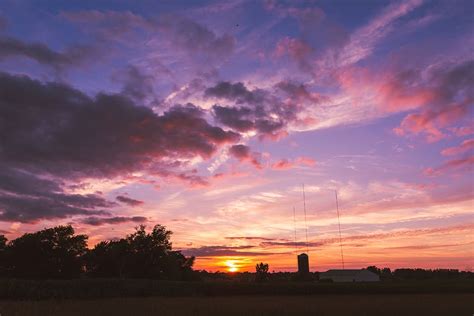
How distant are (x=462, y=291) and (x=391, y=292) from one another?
1447 cm

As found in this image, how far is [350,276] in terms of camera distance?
144000 mm

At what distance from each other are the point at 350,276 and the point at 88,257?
8281cm

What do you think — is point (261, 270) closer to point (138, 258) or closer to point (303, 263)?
point (303, 263)

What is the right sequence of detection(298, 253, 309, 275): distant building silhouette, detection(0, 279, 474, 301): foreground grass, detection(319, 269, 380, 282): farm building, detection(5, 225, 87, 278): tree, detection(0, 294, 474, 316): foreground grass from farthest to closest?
detection(319, 269, 380, 282): farm building
detection(298, 253, 309, 275): distant building silhouette
detection(5, 225, 87, 278): tree
detection(0, 279, 474, 301): foreground grass
detection(0, 294, 474, 316): foreground grass

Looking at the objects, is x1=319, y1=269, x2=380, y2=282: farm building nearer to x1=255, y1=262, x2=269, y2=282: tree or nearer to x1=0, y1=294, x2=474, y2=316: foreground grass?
x1=255, y1=262, x2=269, y2=282: tree

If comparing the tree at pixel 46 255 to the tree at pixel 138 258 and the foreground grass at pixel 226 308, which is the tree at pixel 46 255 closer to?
the tree at pixel 138 258

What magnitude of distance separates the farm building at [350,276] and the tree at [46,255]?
7844cm

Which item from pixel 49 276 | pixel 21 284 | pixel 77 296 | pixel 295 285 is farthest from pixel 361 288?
pixel 49 276

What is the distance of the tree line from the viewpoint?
9838cm

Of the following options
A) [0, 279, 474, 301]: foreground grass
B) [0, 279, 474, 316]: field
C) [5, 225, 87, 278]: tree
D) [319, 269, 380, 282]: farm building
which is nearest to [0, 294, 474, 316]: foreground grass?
[0, 279, 474, 316]: field

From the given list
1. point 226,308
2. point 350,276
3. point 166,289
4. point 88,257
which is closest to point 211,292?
point 166,289

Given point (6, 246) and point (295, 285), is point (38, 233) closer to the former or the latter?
point (6, 246)

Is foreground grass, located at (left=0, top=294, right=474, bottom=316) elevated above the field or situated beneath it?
situated beneath

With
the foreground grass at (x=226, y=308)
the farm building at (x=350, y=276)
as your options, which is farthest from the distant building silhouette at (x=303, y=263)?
the foreground grass at (x=226, y=308)
